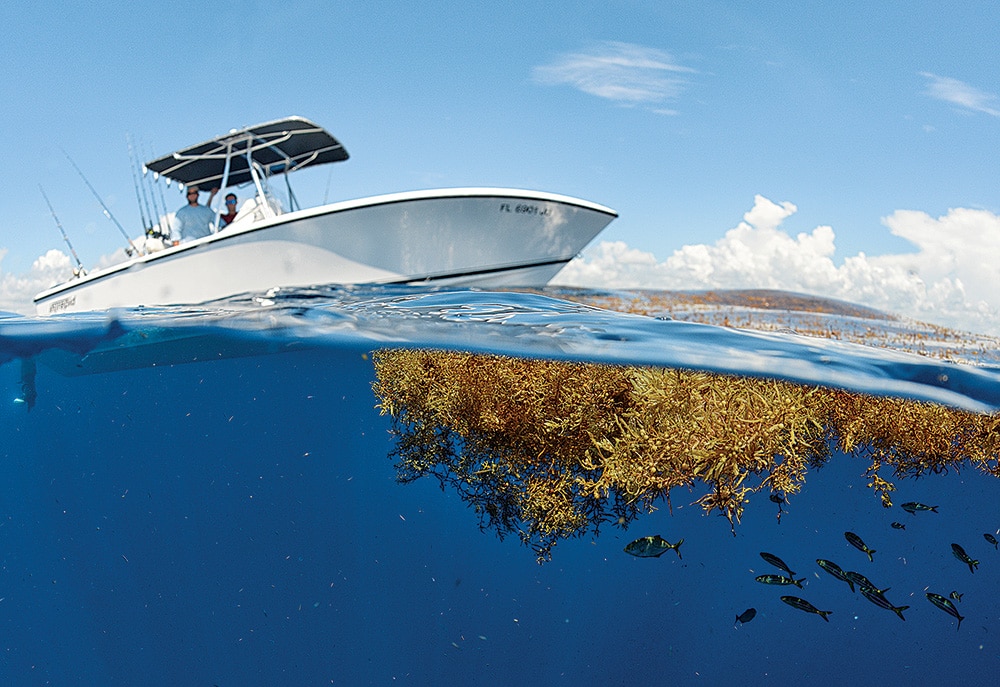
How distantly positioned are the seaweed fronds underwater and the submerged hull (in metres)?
3.99

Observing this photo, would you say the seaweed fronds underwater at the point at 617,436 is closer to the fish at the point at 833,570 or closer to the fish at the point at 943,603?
the fish at the point at 833,570

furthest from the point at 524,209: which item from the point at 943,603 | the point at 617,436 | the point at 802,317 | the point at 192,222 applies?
the point at 943,603

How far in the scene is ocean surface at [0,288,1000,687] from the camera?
706 centimetres

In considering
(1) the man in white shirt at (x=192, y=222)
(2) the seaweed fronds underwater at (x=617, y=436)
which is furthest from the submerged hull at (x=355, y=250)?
(2) the seaweed fronds underwater at (x=617, y=436)

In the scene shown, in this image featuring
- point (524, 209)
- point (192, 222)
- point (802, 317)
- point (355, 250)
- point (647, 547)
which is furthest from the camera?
point (802, 317)

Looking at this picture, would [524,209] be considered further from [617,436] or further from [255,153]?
[617,436]

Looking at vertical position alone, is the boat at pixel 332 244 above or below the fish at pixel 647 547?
above

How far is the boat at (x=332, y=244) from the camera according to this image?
980cm

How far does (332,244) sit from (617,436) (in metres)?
6.44

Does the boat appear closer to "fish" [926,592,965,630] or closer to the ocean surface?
the ocean surface

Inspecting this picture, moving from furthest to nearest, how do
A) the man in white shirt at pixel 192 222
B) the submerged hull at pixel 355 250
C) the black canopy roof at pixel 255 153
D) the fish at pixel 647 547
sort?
the man in white shirt at pixel 192 222
the black canopy roof at pixel 255 153
the submerged hull at pixel 355 250
the fish at pixel 647 547

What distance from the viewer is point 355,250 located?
32.4 feet

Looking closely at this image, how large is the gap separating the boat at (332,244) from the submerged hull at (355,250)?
0.6 inches

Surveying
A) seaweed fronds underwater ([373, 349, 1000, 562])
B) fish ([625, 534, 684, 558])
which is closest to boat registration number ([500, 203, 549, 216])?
seaweed fronds underwater ([373, 349, 1000, 562])
